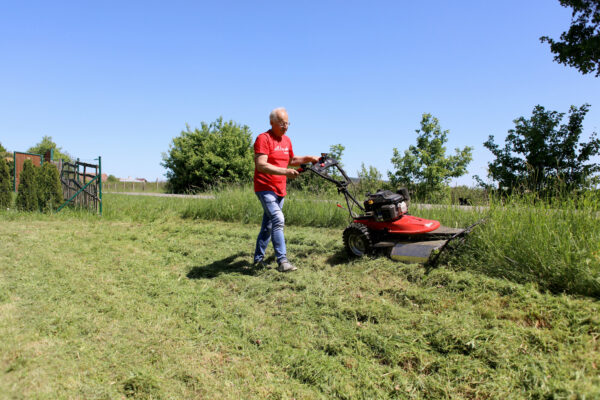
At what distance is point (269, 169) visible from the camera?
175 inches

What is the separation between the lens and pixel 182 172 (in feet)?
107

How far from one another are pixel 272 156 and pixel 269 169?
1.06 ft

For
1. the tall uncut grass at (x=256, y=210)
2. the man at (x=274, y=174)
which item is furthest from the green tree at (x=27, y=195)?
the man at (x=274, y=174)

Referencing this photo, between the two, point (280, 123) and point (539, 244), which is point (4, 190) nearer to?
point (280, 123)

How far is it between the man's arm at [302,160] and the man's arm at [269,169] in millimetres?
703

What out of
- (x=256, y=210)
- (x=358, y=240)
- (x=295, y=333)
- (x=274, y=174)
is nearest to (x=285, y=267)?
(x=358, y=240)

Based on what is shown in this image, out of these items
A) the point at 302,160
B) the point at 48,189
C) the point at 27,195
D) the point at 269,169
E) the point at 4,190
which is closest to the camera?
the point at 269,169

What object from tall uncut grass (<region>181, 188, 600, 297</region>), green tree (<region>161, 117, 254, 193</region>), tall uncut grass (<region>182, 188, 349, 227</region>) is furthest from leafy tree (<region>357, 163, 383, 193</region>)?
green tree (<region>161, 117, 254, 193</region>)

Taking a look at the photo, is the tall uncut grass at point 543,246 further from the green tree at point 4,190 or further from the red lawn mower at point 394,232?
the green tree at point 4,190

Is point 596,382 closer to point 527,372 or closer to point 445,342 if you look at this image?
point 527,372

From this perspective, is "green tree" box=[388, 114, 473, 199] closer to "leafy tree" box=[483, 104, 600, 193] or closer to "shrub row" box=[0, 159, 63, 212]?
"leafy tree" box=[483, 104, 600, 193]

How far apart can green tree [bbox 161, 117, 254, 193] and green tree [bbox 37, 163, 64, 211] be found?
17.2m

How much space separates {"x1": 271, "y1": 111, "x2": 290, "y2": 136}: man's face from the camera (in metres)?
4.68

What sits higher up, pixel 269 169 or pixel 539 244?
pixel 269 169
